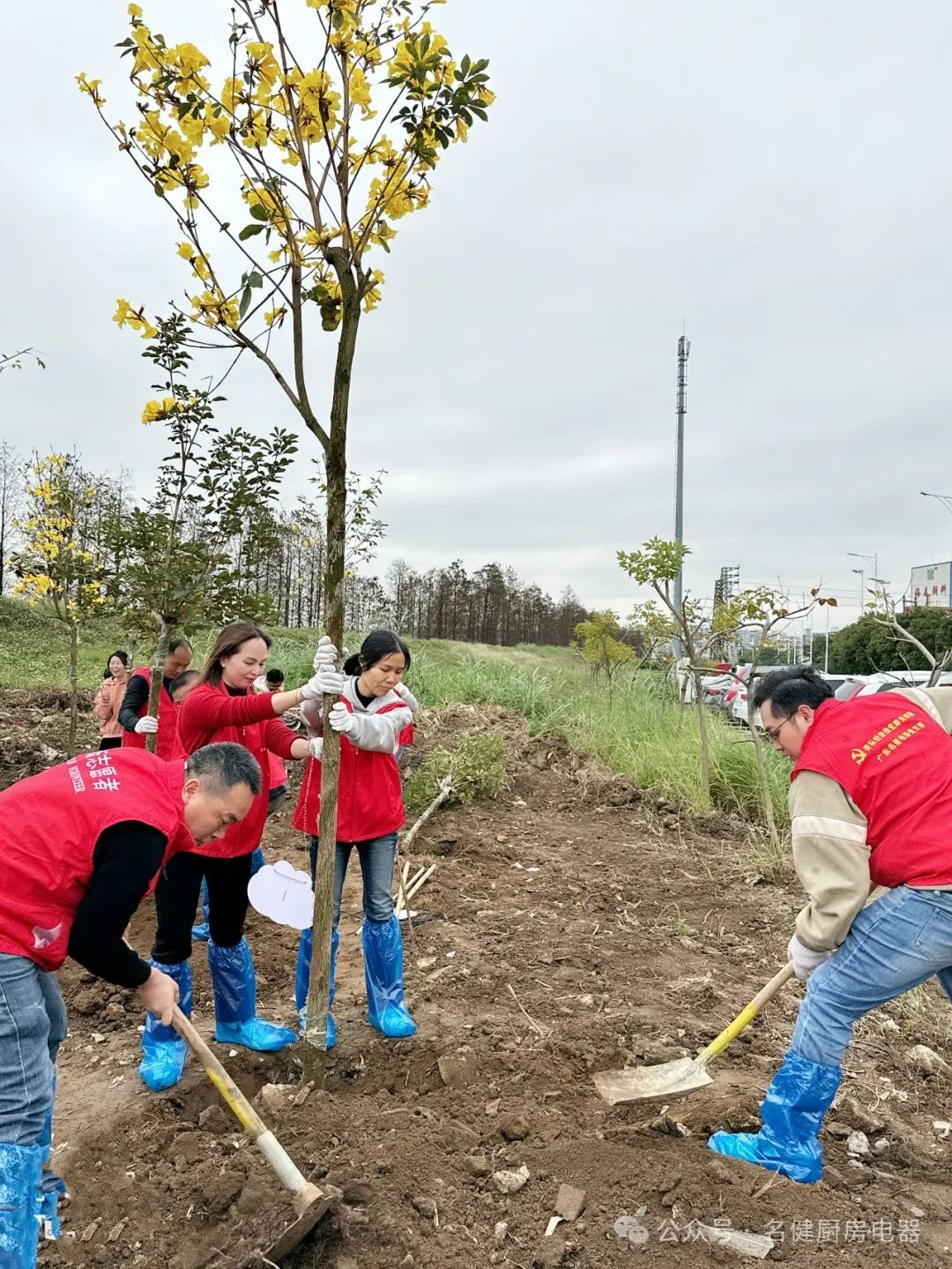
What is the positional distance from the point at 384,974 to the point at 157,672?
189 cm

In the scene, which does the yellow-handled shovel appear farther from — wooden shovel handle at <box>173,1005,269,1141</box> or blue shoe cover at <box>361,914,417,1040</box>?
blue shoe cover at <box>361,914,417,1040</box>

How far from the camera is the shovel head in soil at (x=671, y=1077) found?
273cm

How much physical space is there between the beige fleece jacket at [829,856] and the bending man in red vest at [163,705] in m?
3.30

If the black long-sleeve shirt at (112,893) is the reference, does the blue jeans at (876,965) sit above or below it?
below

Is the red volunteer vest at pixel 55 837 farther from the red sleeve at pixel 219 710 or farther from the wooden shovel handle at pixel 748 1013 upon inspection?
the wooden shovel handle at pixel 748 1013

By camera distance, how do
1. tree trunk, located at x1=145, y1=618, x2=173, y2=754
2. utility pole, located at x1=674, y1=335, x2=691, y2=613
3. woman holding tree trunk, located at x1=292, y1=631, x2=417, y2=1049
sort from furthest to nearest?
1. utility pole, located at x1=674, y1=335, x2=691, y2=613
2. tree trunk, located at x1=145, y1=618, x2=173, y2=754
3. woman holding tree trunk, located at x1=292, y1=631, x2=417, y2=1049

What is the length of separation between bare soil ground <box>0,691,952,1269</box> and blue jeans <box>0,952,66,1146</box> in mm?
540

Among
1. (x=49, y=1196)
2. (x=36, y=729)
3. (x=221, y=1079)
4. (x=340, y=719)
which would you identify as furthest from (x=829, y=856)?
(x=36, y=729)

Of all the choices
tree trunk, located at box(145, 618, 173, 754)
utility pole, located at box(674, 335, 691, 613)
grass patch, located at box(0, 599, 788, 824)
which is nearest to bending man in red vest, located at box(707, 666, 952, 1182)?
tree trunk, located at box(145, 618, 173, 754)

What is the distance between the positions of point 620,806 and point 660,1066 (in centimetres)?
448

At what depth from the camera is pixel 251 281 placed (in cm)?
238

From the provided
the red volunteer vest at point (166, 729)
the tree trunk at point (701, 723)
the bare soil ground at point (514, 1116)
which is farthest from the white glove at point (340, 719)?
the tree trunk at point (701, 723)

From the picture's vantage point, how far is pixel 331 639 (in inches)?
108

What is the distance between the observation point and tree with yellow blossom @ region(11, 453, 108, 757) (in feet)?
18.8
